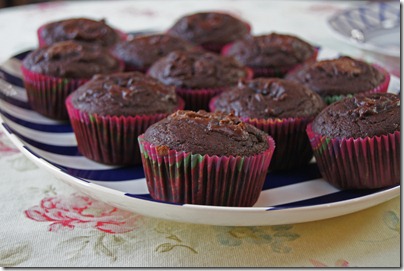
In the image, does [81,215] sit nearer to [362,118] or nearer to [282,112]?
[282,112]

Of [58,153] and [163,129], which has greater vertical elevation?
[163,129]

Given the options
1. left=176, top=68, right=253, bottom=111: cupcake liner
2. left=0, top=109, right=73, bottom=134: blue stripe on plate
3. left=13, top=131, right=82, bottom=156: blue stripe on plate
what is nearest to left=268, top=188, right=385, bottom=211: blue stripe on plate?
left=176, top=68, right=253, bottom=111: cupcake liner

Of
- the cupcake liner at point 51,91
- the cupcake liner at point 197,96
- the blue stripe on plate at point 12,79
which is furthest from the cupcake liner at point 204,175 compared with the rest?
the blue stripe on plate at point 12,79

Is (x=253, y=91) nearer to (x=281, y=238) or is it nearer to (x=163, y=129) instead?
(x=163, y=129)

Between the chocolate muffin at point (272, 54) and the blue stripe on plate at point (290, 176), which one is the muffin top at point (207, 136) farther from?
the chocolate muffin at point (272, 54)

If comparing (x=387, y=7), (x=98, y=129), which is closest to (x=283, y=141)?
(x=98, y=129)

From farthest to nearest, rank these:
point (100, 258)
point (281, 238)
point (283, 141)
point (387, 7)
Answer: point (387, 7)
point (283, 141)
point (281, 238)
point (100, 258)

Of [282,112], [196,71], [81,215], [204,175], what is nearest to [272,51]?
[196,71]

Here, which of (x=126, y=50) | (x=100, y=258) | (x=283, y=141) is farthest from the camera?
(x=126, y=50)
